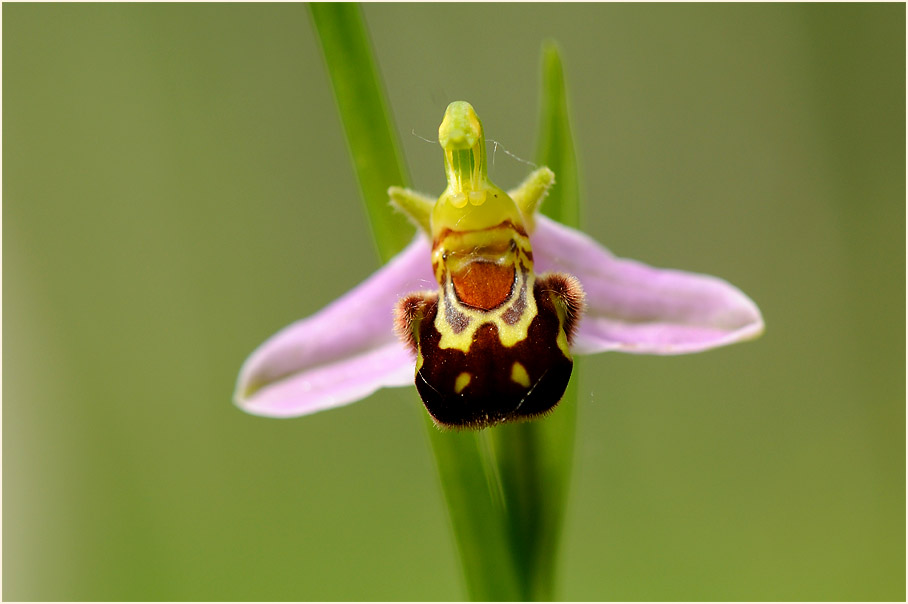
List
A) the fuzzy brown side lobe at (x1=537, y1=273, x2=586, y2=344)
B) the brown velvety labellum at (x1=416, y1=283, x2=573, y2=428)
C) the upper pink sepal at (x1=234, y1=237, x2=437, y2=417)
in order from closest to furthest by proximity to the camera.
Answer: the brown velvety labellum at (x1=416, y1=283, x2=573, y2=428) → the fuzzy brown side lobe at (x1=537, y1=273, x2=586, y2=344) → the upper pink sepal at (x1=234, y1=237, x2=437, y2=417)

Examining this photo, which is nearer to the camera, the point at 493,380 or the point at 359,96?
the point at 493,380

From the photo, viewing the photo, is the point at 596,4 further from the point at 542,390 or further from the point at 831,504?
the point at 542,390

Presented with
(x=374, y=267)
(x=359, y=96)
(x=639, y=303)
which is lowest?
(x=374, y=267)

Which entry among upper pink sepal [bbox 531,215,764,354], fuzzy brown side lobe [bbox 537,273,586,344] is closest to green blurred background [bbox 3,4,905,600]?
upper pink sepal [bbox 531,215,764,354]

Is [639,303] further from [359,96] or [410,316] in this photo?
[359,96]

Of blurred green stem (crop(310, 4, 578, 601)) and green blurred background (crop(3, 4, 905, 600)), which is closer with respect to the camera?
blurred green stem (crop(310, 4, 578, 601))

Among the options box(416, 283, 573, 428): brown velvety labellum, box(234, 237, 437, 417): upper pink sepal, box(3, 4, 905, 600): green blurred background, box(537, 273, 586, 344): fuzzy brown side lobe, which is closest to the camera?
box(416, 283, 573, 428): brown velvety labellum

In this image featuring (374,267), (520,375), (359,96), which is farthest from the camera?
(374,267)

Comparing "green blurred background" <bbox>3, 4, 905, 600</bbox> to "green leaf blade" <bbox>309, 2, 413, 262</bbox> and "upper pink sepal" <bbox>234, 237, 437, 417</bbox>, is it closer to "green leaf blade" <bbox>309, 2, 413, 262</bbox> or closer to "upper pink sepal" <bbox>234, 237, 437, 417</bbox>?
"upper pink sepal" <bbox>234, 237, 437, 417</bbox>

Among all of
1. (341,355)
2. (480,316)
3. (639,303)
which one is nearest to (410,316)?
(480,316)
